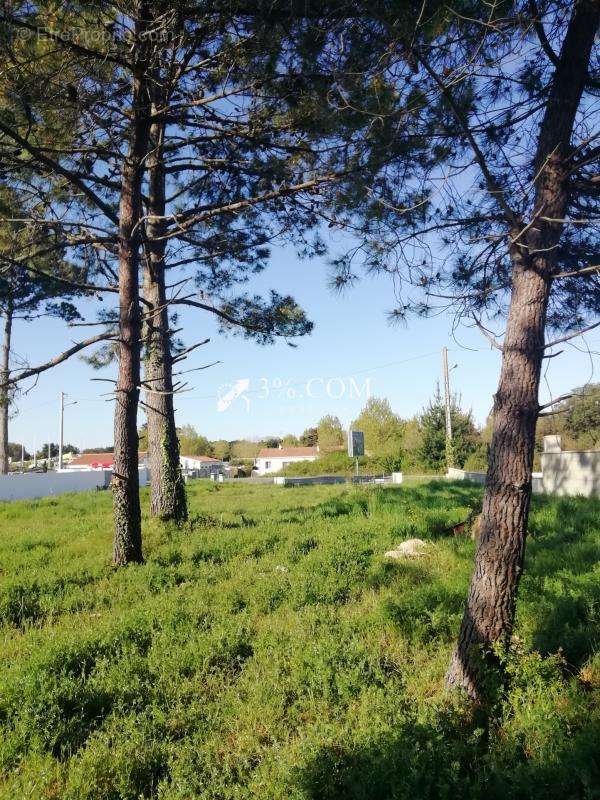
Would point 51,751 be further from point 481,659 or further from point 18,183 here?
point 18,183

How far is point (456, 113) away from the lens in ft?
13.5

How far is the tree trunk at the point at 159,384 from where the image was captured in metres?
9.98

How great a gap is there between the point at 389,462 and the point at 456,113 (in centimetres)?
3444

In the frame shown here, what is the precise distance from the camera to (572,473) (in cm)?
1146

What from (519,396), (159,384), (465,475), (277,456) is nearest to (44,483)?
(159,384)

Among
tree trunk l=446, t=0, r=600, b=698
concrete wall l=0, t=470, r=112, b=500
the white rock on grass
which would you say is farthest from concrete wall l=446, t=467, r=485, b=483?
tree trunk l=446, t=0, r=600, b=698

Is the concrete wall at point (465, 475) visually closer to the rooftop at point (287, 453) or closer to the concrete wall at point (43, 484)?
the concrete wall at point (43, 484)

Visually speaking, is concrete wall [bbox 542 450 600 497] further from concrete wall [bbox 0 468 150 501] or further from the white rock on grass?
concrete wall [bbox 0 468 150 501]

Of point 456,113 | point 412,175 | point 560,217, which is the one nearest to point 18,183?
point 412,175

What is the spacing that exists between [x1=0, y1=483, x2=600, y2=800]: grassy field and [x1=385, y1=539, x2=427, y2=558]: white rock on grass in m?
0.14

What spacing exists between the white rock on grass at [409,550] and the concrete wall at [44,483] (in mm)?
17090

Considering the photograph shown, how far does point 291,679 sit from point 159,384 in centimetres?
691

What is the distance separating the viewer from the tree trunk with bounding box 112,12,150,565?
7.52m

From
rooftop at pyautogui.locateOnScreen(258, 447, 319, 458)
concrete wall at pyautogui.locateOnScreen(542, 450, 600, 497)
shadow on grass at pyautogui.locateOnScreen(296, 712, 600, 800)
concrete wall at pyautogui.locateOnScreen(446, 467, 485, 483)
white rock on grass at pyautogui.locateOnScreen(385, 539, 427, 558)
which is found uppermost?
rooftop at pyautogui.locateOnScreen(258, 447, 319, 458)
